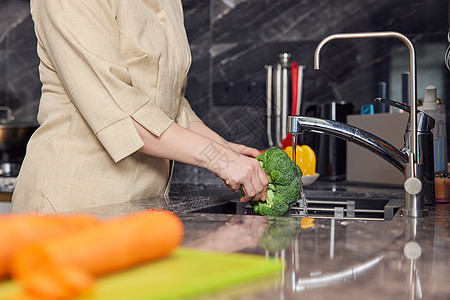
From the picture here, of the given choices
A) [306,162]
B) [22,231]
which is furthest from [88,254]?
[306,162]

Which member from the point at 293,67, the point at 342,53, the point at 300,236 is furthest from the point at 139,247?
the point at 342,53

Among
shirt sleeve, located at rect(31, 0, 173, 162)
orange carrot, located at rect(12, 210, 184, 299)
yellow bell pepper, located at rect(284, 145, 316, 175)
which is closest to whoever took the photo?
orange carrot, located at rect(12, 210, 184, 299)

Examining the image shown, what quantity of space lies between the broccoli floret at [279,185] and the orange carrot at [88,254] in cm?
73

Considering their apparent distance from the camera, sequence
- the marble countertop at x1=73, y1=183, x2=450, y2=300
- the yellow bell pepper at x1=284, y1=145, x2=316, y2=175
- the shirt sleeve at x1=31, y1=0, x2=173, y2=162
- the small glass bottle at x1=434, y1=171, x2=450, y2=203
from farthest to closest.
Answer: the yellow bell pepper at x1=284, y1=145, x2=316, y2=175, the small glass bottle at x1=434, y1=171, x2=450, y2=203, the shirt sleeve at x1=31, y1=0, x2=173, y2=162, the marble countertop at x1=73, y1=183, x2=450, y2=300

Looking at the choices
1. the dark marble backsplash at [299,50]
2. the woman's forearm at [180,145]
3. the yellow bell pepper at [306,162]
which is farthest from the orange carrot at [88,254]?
the dark marble backsplash at [299,50]

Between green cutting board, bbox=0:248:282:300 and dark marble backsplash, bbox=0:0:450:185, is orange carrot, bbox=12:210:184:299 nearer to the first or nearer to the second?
green cutting board, bbox=0:248:282:300

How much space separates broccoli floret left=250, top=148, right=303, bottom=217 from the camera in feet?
4.13

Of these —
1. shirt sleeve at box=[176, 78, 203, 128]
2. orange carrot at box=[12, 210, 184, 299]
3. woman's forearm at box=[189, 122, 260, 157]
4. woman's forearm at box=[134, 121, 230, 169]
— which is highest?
shirt sleeve at box=[176, 78, 203, 128]

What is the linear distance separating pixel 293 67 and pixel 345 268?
5.71 feet

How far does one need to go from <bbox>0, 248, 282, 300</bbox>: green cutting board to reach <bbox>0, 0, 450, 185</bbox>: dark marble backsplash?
1.79 meters

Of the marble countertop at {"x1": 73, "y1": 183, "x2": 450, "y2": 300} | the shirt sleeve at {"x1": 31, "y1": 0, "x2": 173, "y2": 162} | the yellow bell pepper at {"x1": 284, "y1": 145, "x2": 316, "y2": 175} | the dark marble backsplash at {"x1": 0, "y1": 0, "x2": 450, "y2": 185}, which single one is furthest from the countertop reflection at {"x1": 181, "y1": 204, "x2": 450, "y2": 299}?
the dark marble backsplash at {"x1": 0, "y1": 0, "x2": 450, "y2": 185}

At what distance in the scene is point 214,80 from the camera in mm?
2539

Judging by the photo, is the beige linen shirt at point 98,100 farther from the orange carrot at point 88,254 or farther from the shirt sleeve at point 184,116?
the orange carrot at point 88,254

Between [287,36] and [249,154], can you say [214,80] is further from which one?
[249,154]
